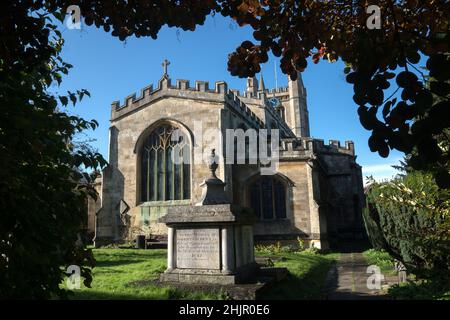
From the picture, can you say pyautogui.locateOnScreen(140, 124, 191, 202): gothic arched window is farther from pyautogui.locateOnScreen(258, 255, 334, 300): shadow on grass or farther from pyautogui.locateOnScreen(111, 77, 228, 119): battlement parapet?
pyautogui.locateOnScreen(258, 255, 334, 300): shadow on grass

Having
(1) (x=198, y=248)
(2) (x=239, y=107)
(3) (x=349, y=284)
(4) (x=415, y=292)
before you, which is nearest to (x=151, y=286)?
(1) (x=198, y=248)

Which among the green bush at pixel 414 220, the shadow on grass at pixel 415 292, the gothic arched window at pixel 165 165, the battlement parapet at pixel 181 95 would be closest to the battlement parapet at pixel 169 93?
the battlement parapet at pixel 181 95

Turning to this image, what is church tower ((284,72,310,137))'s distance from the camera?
155 feet

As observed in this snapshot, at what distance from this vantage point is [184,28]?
2.87 metres

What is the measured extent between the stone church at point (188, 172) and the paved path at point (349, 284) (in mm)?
5997

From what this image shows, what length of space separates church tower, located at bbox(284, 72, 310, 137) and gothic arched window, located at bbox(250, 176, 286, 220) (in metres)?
28.8

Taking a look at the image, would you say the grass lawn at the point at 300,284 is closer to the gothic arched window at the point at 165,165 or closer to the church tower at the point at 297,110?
the gothic arched window at the point at 165,165

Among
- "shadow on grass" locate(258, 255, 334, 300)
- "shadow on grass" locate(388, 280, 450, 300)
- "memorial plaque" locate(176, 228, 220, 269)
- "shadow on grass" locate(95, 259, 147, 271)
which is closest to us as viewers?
"shadow on grass" locate(388, 280, 450, 300)

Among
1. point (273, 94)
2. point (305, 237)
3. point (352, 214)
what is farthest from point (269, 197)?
point (273, 94)

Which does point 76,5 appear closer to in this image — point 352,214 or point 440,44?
→ point 440,44

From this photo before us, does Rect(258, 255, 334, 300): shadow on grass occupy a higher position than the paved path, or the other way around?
Rect(258, 255, 334, 300): shadow on grass

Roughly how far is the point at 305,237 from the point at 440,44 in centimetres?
1669

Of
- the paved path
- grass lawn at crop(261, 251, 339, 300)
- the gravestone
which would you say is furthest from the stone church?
the gravestone

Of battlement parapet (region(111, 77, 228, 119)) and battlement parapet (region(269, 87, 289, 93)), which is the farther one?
battlement parapet (region(269, 87, 289, 93))
